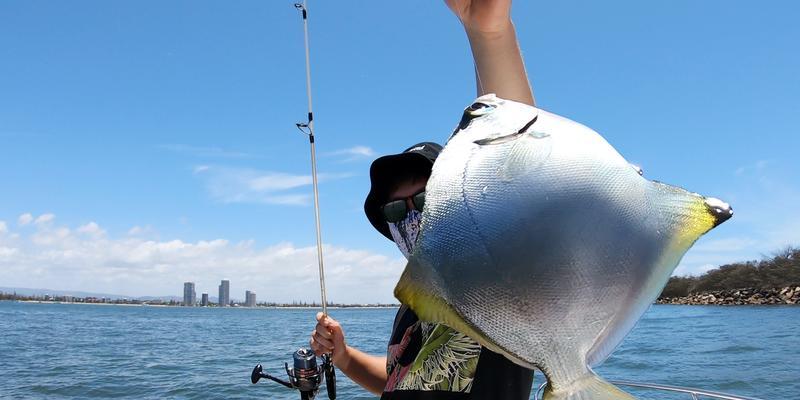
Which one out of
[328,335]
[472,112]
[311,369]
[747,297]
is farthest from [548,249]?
A: [747,297]

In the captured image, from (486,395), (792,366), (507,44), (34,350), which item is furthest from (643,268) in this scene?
(34,350)

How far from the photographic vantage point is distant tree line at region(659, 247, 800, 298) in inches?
2496

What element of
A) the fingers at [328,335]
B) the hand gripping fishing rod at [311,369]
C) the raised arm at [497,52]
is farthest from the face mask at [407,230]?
the hand gripping fishing rod at [311,369]

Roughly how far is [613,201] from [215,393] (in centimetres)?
1538

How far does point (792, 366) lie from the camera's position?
16578 millimetres

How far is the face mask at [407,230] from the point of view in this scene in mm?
1969

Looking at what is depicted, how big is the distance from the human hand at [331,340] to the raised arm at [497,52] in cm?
183

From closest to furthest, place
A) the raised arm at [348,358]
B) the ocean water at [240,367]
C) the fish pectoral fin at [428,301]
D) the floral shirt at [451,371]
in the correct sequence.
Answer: the fish pectoral fin at [428,301]
the floral shirt at [451,371]
the raised arm at [348,358]
the ocean water at [240,367]

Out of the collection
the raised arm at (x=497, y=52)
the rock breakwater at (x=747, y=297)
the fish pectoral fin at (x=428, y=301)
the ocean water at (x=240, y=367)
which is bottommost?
the rock breakwater at (x=747, y=297)

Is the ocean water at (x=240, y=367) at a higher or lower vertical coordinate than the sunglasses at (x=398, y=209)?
lower

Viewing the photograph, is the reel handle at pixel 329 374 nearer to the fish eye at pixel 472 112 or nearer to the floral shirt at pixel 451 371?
the floral shirt at pixel 451 371

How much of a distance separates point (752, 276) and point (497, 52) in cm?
8043

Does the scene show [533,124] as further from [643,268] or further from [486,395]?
[486,395]

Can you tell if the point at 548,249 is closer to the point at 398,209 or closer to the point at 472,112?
the point at 472,112
